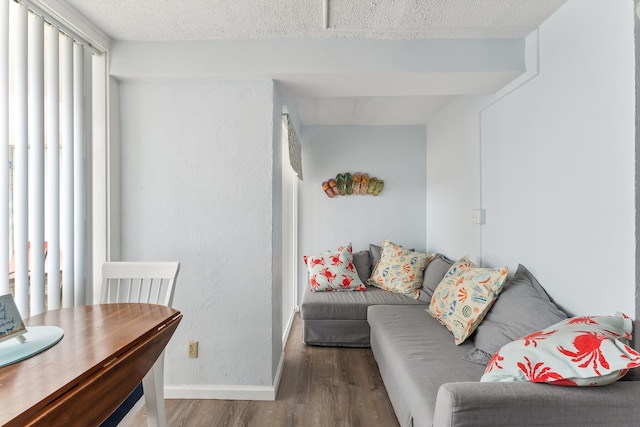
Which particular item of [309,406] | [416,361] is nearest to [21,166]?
[309,406]

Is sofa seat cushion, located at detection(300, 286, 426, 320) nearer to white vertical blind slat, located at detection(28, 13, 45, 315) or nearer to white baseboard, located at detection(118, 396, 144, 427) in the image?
white baseboard, located at detection(118, 396, 144, 427)

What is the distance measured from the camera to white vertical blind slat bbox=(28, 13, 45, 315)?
4.82ft

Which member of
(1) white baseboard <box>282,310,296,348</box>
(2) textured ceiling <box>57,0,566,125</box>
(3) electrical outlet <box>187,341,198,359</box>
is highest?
(2) textured ceiling <box>57,0,566,125</box>

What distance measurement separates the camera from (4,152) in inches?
52.4

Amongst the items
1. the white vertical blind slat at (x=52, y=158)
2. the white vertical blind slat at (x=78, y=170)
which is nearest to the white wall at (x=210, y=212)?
the white vertical blind slat at (x=78, y=170)

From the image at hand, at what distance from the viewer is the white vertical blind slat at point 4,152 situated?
52.1 inches

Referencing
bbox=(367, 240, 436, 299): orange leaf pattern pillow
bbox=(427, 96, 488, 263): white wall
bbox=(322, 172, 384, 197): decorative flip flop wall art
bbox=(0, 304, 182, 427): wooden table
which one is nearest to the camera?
bbox=(0, 304, 182, 427): wooden table

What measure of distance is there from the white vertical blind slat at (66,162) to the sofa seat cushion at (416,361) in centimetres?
179

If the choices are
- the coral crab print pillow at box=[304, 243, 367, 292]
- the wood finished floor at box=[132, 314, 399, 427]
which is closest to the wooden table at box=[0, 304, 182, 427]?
the wood finished floor at box=[132, 314, 399, 427]

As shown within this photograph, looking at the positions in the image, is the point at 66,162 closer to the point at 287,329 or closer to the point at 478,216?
the point at 287,329

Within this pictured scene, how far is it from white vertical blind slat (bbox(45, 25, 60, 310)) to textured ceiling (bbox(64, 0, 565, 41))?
0.30 meters

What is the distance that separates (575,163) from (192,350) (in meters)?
2.38

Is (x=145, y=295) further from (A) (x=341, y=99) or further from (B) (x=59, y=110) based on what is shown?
(A) (x=341, y=99)

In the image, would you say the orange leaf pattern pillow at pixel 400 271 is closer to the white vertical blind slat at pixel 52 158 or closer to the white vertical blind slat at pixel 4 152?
the white vertical blind slat at pixel 52 158
